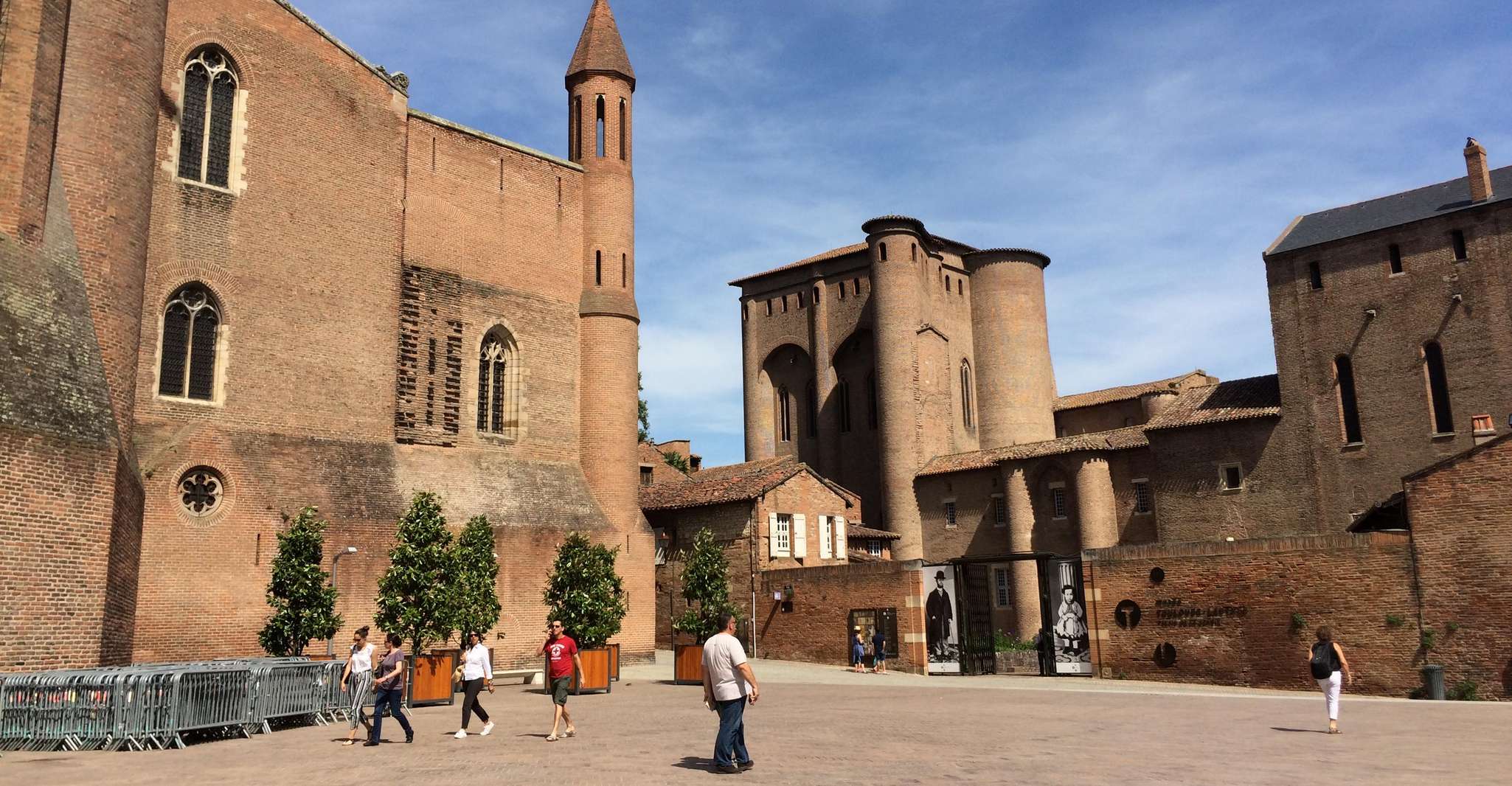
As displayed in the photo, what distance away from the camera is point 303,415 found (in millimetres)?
24594

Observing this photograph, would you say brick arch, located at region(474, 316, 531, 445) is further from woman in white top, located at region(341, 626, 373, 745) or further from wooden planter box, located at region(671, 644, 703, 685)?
woman in white top, located at region(341, 626, 373, 745)

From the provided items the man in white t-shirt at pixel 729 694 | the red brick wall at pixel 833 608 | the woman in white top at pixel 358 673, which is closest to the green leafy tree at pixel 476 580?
the woman in white top at pixel 358 673

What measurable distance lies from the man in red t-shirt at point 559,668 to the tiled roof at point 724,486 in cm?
2040

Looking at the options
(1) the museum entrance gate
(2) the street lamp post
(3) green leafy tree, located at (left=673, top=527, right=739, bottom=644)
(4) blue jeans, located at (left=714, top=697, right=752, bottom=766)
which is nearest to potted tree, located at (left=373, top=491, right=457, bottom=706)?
(2) the street lamp post

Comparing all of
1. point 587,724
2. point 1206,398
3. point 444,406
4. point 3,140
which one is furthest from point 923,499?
point 3,140

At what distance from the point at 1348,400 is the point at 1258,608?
50.3ft

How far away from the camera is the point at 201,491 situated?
22359mm

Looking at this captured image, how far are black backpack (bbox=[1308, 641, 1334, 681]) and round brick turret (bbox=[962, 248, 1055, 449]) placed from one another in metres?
40.2

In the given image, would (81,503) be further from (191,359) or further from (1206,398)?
(1206,398)

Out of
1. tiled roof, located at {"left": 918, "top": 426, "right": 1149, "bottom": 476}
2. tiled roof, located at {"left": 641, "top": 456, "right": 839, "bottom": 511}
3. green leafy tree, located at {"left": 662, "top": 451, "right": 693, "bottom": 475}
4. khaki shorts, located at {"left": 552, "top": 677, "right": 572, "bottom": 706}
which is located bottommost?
khaki shorts, located at {"left": 552, "top": 677, "right": 572, "bottom": 706}

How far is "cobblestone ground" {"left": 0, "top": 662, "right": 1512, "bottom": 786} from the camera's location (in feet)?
31.9

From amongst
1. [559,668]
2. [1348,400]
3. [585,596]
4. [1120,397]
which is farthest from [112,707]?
[1120,397]

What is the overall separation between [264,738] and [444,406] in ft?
48.5

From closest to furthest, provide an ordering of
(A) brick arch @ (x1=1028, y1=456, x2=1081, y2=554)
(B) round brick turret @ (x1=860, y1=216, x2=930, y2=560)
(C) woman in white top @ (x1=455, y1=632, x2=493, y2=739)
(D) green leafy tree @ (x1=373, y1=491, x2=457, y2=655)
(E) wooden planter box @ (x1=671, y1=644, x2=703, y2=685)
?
1. (C) woman in white top @ (x1=455, y1=632, x2=493, y2=739)
2. (D) green leafy tree @ (x1=373, y1=491, x2=457, y2=655)
3. (E) wooden planter box @ (x1=671, y1=644, x2=703, y2=685)
4. (A) brick arch @ (x1=1028, y1=456, x2=1081, y2=554)
5. (B) round brick turret @ (x1=860, y1=216, x2=930, y2=560)
